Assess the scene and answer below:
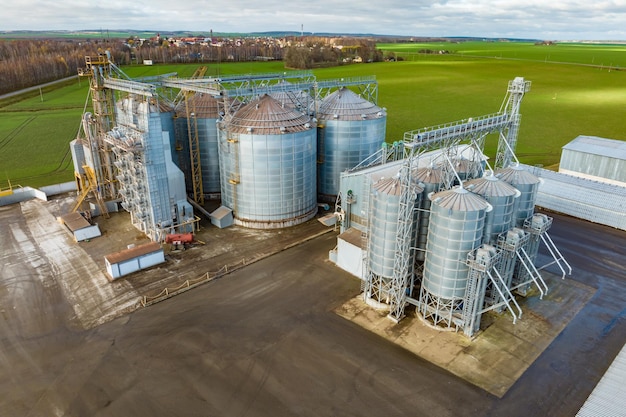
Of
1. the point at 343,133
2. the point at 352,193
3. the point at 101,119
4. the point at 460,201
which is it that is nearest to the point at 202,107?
the point at 101,119

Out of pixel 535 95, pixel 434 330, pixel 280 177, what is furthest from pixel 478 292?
pixel 535 95

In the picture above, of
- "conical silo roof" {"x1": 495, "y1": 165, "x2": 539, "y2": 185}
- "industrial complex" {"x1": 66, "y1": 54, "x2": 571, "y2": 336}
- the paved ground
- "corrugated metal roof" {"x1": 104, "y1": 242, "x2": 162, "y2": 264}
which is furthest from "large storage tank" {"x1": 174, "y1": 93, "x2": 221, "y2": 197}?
"conical silo roof" {"x1": 495, "y1": 165, "x2": 539, "y2": 185}

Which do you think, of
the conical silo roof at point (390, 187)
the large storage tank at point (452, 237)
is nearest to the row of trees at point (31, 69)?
the conical silo roof at point (390, 187)

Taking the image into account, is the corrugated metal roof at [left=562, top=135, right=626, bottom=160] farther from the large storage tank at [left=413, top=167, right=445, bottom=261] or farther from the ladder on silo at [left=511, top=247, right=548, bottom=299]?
the large storage tank at [left=413, top=167, right=445, bottom=261]

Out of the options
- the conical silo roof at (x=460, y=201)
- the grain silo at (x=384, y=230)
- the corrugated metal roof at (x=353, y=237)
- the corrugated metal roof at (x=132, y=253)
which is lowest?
the corrugated metal roof at (x=132, y=253)

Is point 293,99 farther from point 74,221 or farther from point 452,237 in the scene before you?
point 452,237

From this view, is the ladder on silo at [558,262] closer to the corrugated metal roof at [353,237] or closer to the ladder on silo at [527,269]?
the ladder on silo at [527,269]

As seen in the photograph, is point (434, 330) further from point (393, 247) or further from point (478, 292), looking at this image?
point (393, 247)
